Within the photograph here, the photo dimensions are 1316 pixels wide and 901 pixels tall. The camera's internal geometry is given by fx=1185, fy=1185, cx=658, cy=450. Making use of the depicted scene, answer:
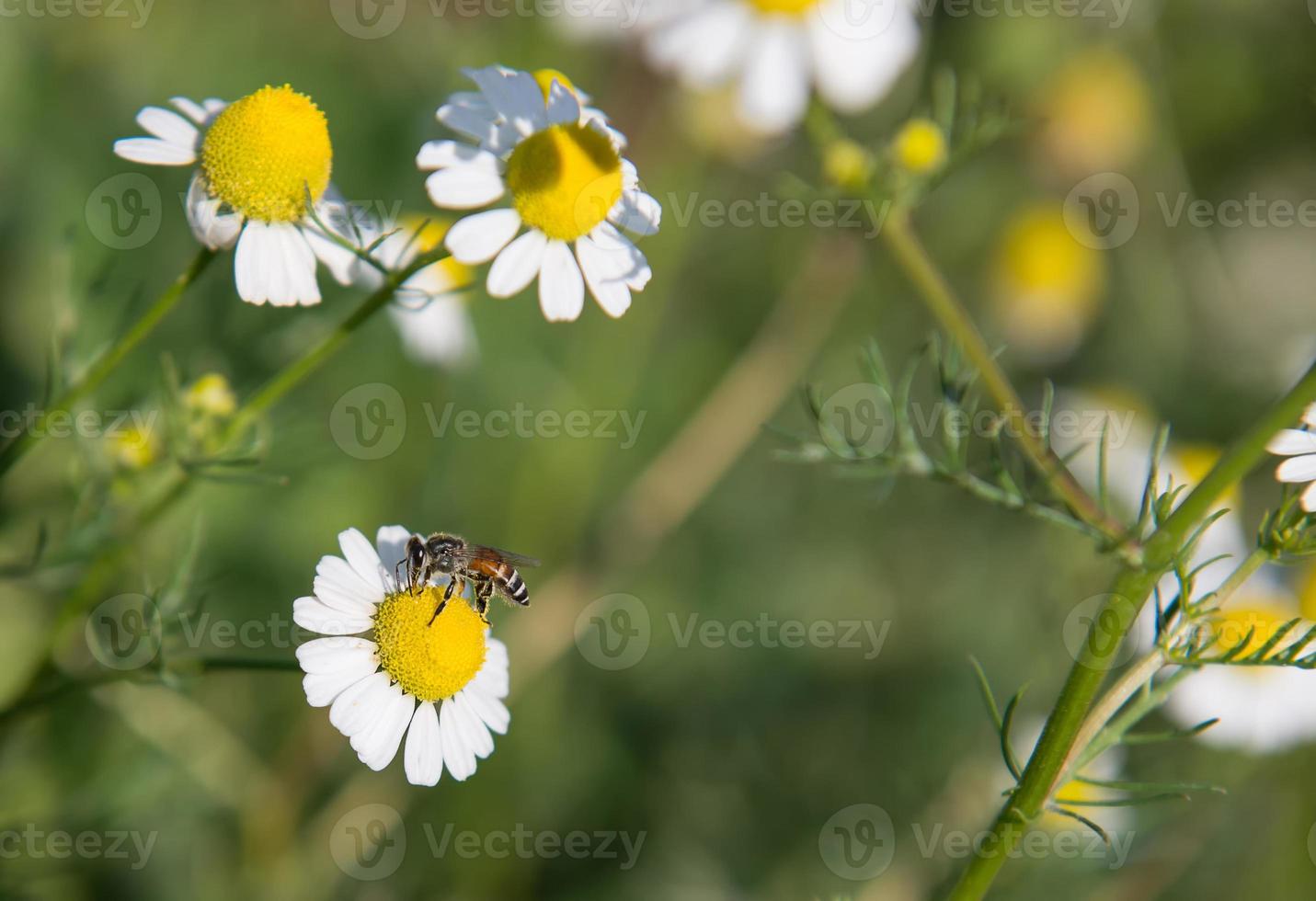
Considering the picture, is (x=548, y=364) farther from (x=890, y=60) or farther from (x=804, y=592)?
(x=890, y=60)

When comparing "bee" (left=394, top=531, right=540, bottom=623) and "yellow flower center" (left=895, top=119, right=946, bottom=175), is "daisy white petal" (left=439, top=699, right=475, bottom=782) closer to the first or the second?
"bee" (left=394, top=531, right=540, bottom=623)

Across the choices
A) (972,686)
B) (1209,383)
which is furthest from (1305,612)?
(1209,383)

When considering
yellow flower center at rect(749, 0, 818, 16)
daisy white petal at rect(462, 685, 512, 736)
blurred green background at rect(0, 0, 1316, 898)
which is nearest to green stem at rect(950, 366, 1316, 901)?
daisy white petal at rect(462, 685, 512, 736)

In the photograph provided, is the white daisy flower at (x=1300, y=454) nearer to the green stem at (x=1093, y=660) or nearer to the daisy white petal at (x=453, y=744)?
the green stem at (x=1093, y=660)

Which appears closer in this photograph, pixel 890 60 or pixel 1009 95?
pixel 890 60

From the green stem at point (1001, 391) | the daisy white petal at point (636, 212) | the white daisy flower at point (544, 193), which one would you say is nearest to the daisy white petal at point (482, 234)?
the white daisy flower at point (544, 193)

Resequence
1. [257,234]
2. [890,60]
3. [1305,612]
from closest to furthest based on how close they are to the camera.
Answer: [257,234] → [1305,612] → [890,60]

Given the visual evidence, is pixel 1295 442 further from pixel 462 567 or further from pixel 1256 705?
pixel 1256 705
